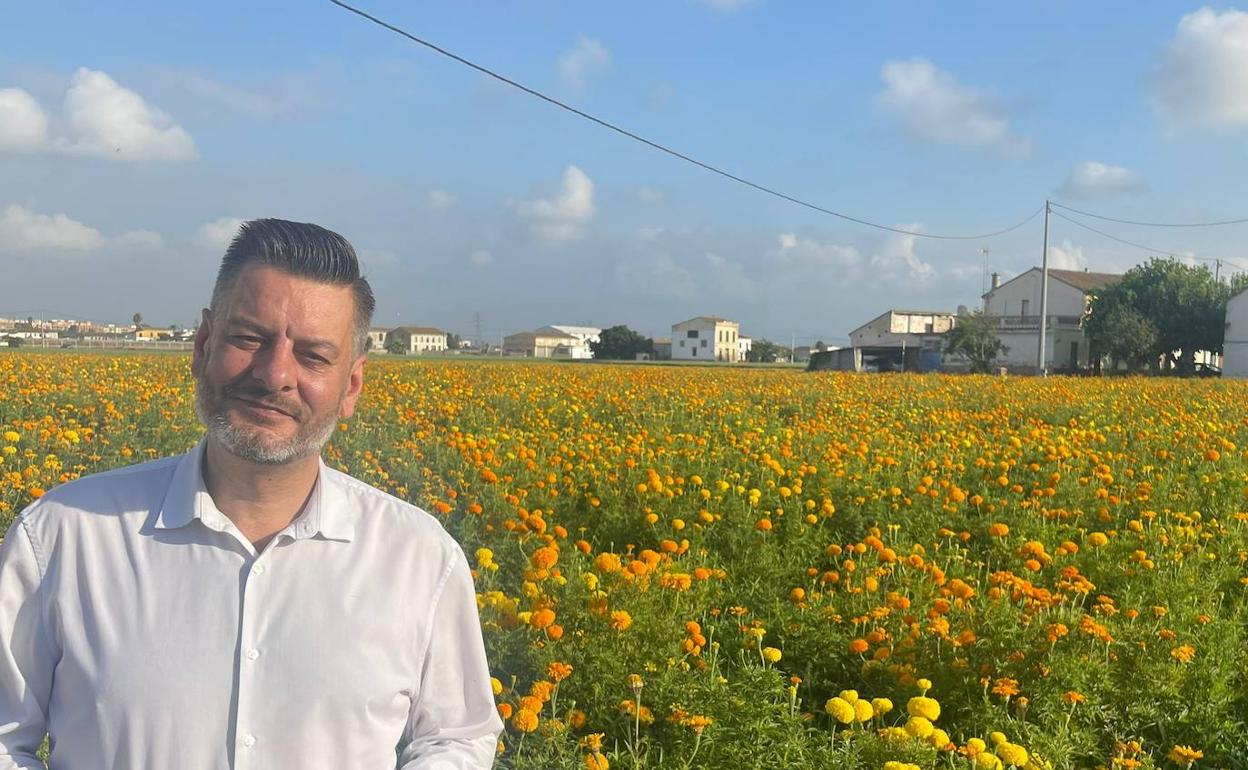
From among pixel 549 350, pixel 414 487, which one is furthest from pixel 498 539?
→ pixel 549 350

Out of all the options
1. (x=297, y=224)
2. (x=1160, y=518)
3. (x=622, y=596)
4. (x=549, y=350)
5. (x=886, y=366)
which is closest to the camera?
(x=297, y=224)

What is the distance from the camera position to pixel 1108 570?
14.4ft

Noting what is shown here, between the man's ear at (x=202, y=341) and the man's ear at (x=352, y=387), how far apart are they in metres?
0.22

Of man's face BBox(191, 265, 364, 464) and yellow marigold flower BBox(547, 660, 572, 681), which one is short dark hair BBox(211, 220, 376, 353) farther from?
yellow marigold flower BBox(547, 660, 572, 681)

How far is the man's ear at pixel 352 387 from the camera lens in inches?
65.2

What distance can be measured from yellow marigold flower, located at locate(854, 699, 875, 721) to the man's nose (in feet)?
5.57

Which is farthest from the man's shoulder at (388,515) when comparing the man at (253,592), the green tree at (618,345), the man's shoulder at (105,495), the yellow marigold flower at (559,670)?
the green tree at (618,345)

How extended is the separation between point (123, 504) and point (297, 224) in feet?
1.57

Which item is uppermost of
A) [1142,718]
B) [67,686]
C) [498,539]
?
[67,686]

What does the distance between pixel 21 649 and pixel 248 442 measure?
15.8 inches

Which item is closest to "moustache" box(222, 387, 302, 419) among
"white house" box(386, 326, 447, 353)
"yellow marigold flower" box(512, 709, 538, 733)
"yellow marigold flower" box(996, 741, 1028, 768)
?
"yellow marigold flower" box(512, 709, 538, 733)

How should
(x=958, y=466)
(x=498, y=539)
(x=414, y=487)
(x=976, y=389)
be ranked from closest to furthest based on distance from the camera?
1. (x=498, y=539)
2. (x=414, y=487)
3. (x=958, y=466)
4. (x=976, y=389)

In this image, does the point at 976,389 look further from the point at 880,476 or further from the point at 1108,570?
the point at 1108,570

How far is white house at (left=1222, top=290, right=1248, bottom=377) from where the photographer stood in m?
36.4
